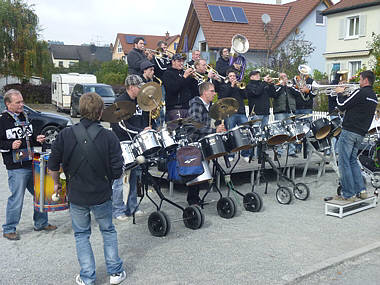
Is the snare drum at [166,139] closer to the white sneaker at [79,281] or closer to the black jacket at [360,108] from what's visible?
the white sneaker at [79,281]

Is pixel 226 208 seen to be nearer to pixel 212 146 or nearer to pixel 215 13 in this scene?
pixel 212 146

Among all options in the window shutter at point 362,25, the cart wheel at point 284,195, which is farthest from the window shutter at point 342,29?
the cart wheel at point 284,195

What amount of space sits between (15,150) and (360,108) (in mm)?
5096

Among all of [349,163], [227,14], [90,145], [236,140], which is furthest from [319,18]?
[90,145]

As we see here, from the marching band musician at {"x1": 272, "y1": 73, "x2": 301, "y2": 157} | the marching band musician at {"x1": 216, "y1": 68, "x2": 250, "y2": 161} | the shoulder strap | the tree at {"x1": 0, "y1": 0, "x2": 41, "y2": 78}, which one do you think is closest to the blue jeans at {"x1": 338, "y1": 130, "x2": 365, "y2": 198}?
the marching band musician at {"x1": 216, "y1": 68, "x2": 250, "y2": 161}

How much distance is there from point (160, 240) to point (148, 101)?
5.88 ft

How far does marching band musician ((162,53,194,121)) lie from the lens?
8156 mm

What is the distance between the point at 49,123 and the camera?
1477 cm

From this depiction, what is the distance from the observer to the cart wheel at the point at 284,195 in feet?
25.5

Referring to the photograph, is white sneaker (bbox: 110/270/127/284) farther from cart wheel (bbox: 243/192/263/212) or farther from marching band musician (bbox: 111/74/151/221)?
cart wheel (bbox: 243/192/263/212)

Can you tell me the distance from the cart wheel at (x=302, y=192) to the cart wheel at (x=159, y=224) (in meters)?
A: 3.10

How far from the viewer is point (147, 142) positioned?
568 cm

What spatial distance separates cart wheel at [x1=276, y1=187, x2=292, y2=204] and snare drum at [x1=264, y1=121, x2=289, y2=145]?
2.63 ft

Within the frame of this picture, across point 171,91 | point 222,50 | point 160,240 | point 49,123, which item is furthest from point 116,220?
point 49,123
